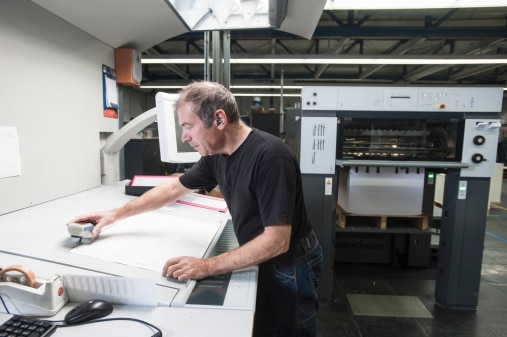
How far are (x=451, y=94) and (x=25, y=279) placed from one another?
2.48 meters

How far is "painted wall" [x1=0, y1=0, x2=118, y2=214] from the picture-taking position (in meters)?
1.10

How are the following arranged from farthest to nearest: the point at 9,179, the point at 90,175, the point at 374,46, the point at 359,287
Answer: the point at 374,46 → the point at 359,287 → the point at 90,175 → the point at 9,179

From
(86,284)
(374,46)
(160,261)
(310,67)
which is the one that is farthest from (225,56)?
(310,67)

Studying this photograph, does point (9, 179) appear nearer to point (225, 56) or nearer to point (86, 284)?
point (86, 284)

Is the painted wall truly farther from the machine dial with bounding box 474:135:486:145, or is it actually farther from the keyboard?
the machine dial with bounding box 474:135:486:145

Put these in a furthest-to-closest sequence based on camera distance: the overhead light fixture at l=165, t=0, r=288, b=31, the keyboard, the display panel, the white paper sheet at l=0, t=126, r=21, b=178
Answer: the display panel, the overhead light fixture at l=165, t=0, r=288, b=31, the white paper sheet at l=0, t=126, r=21, b=178, the keyboard

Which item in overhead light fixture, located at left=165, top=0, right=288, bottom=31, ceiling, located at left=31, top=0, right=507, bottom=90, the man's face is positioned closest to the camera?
the man's face

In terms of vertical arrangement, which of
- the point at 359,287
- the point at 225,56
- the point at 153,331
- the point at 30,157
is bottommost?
the point at 359,287

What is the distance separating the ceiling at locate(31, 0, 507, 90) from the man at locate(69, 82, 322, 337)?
2.07 feet

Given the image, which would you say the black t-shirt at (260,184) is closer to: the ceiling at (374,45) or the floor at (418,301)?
the floor at (418,301)

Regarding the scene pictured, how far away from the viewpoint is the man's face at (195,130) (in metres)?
A: 0.94

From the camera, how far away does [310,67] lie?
6746 millimetres

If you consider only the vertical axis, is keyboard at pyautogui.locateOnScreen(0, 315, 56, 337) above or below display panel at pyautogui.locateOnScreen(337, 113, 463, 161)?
below

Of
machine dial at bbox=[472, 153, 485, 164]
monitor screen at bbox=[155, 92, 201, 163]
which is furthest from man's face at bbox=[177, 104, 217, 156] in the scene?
machine dial at bbox=[472, 153, 485, 164]
